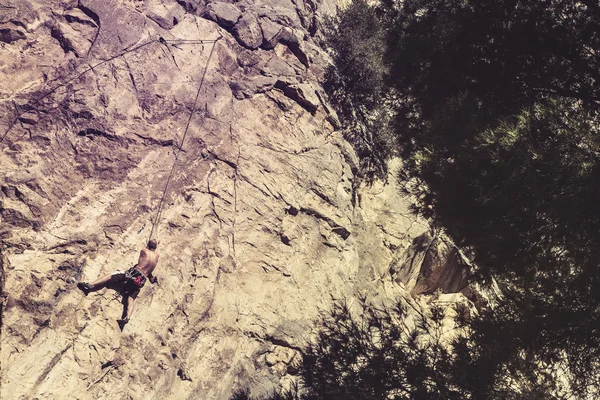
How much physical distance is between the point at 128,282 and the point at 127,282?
0.6 inches

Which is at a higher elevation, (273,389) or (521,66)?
(521,66)

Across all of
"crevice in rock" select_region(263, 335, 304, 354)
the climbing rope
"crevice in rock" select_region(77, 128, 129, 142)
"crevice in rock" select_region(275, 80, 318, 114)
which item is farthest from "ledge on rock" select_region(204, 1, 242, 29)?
"crevice in rock" select_region(263, 335, 304, 354)

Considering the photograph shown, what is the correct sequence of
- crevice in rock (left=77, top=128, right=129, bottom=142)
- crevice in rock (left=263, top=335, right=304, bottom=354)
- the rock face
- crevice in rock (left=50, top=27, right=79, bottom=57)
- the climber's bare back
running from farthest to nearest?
1. crevice in rock (left=50, top=27, right=79, bottom=57)
2. crevice in rock (left=263, top=335, right=304, bottom=354)
3. crevice in rock (left=77, top=128, right=129, bottom=142)
4. the climber's bare back
5. the rock face

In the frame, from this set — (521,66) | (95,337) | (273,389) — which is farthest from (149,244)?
(521,66)

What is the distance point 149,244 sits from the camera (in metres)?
6.69

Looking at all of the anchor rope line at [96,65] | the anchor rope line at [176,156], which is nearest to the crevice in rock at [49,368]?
the anchor rope line at [176,156]

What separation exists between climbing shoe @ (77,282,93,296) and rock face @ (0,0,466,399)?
0.31 feet

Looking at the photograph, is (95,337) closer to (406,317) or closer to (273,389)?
(273,389)

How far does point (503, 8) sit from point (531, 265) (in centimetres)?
616

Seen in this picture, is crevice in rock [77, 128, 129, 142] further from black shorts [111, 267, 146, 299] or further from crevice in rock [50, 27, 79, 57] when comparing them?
black shorts [111, 267, 146, 299]

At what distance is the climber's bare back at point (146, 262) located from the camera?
6.47 meters

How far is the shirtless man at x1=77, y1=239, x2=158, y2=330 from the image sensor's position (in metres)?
6.29

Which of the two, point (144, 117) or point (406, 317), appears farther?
point (406, 317)

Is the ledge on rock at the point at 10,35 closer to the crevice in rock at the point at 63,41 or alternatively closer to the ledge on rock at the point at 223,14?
the crevice in rock at the point at 63,41
